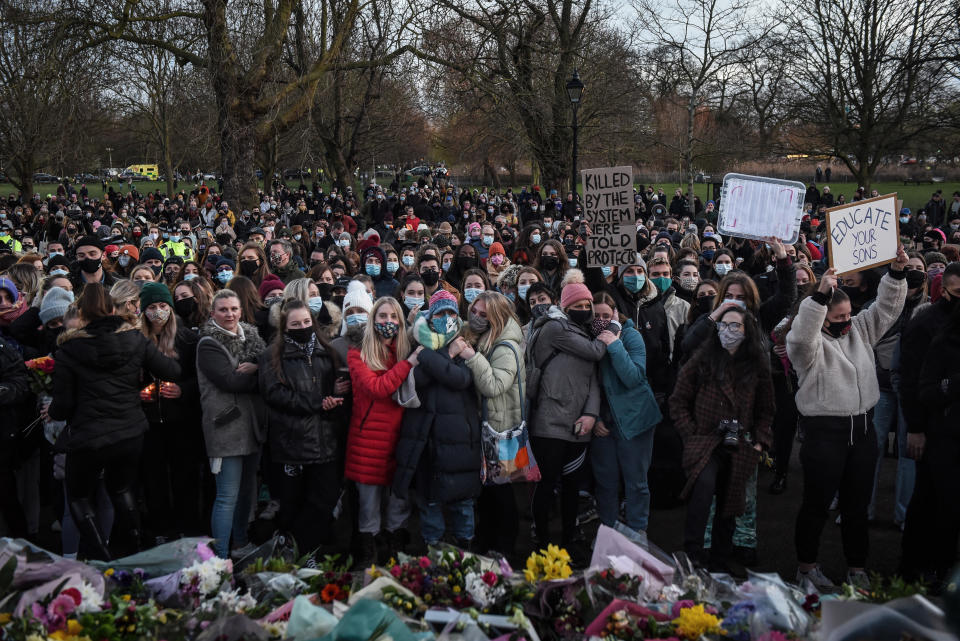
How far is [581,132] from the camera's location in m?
27.5

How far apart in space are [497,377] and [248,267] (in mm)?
4016

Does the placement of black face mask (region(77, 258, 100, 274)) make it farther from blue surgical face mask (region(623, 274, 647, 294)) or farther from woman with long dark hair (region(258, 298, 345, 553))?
blue surgical face mask (region(623, 274, 647, 294))

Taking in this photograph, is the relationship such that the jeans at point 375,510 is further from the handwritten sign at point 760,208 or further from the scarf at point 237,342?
the handwritten sign at point 760,208

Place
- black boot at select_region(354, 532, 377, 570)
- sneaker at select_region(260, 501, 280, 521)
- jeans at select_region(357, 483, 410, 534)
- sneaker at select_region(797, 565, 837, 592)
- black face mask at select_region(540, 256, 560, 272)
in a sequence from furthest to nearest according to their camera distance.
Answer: black face mask at select_region(540, 256, 560, 272)
sneaker at select_region(260, 501, 280, 521)
black boot at select_region(354, 532, 377, 570)
jeans at select_region(357, 483, 410, 534)
sneaker at select_region(797, 565, 837, 592)

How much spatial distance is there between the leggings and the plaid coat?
0.76 meters

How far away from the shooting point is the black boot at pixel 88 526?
16.3 ft

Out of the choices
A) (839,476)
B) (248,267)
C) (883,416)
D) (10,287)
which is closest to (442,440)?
(839,476)

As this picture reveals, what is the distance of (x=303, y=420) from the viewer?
16.8ft

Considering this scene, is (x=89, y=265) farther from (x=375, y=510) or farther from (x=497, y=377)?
(x=497, y=377)

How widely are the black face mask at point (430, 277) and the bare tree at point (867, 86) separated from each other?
25.6 metres

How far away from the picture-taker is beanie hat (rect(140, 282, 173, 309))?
5582mm

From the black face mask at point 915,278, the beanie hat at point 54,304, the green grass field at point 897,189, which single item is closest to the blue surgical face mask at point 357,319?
the beanie hat at point 54,304

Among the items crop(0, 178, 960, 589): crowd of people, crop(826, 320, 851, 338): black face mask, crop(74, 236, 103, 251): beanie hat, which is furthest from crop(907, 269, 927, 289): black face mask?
crop(74, 236, 103, 251): beanie hat

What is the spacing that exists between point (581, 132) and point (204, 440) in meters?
23.5
